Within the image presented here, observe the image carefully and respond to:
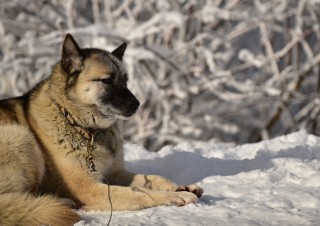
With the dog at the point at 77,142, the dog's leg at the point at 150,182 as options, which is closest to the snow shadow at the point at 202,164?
the dog's leg at the point at 150,182

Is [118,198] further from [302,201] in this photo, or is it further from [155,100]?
[155,100]

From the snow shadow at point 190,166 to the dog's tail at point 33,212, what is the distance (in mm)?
1541

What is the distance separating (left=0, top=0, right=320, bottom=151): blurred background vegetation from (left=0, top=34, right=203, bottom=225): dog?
3.48 meters

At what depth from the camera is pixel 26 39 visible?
788 centimetres

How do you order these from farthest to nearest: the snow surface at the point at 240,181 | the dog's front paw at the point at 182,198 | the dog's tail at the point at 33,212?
the dog's front paw at the point at 182,198 → the snow surface at the point at 240,181 → the dog's tail at the point at 33,212

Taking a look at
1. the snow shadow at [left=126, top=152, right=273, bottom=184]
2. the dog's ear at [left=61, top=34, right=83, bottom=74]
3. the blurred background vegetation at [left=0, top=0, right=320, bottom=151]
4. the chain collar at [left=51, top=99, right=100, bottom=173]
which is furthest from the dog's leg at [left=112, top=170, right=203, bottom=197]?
Answer: the blurred background vegetation at [left=0, top=0, right=320, bottom=151]

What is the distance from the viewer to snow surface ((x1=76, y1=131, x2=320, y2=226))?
9.39ft

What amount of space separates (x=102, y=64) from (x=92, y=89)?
0.21m

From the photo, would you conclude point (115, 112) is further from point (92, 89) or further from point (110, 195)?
point (110, 195)

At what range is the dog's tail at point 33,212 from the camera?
2.72 m

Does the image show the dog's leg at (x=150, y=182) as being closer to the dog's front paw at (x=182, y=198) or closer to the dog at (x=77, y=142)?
the dog at (x=77, y=142)

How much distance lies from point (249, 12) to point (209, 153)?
13.6 feet

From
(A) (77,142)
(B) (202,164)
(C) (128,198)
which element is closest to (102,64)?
(A) (77,142)

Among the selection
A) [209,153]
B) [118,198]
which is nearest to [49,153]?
[118,198]
